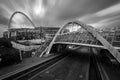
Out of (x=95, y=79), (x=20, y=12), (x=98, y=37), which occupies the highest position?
(x=20, y=12)

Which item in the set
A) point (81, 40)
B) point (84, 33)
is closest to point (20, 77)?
point (81, 40)

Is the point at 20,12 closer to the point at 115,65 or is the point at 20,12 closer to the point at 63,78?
the point at 63,78

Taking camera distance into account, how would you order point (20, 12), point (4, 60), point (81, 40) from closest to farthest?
→ point (4, 60), point (81, 40), point (20, 12)

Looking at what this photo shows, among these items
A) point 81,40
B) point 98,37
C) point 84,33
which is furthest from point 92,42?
point 84,33

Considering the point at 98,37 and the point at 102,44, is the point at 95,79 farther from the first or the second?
the point at 98,37

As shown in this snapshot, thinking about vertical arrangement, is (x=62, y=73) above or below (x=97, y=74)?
above

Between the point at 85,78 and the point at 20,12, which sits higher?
the point at 20,12

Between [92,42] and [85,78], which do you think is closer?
[85,78]

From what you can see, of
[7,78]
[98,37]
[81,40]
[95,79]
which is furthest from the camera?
[81,40]

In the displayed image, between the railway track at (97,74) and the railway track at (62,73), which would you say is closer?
the railway track at (62,73)

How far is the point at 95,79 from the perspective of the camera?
9461 mm

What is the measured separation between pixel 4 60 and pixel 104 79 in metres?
19.4

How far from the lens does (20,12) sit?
59.3 metres

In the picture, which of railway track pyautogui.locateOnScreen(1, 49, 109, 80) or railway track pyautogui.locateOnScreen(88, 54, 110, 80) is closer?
railway track pyautogui.locateOnScreen(1, 49, 109, 80)
